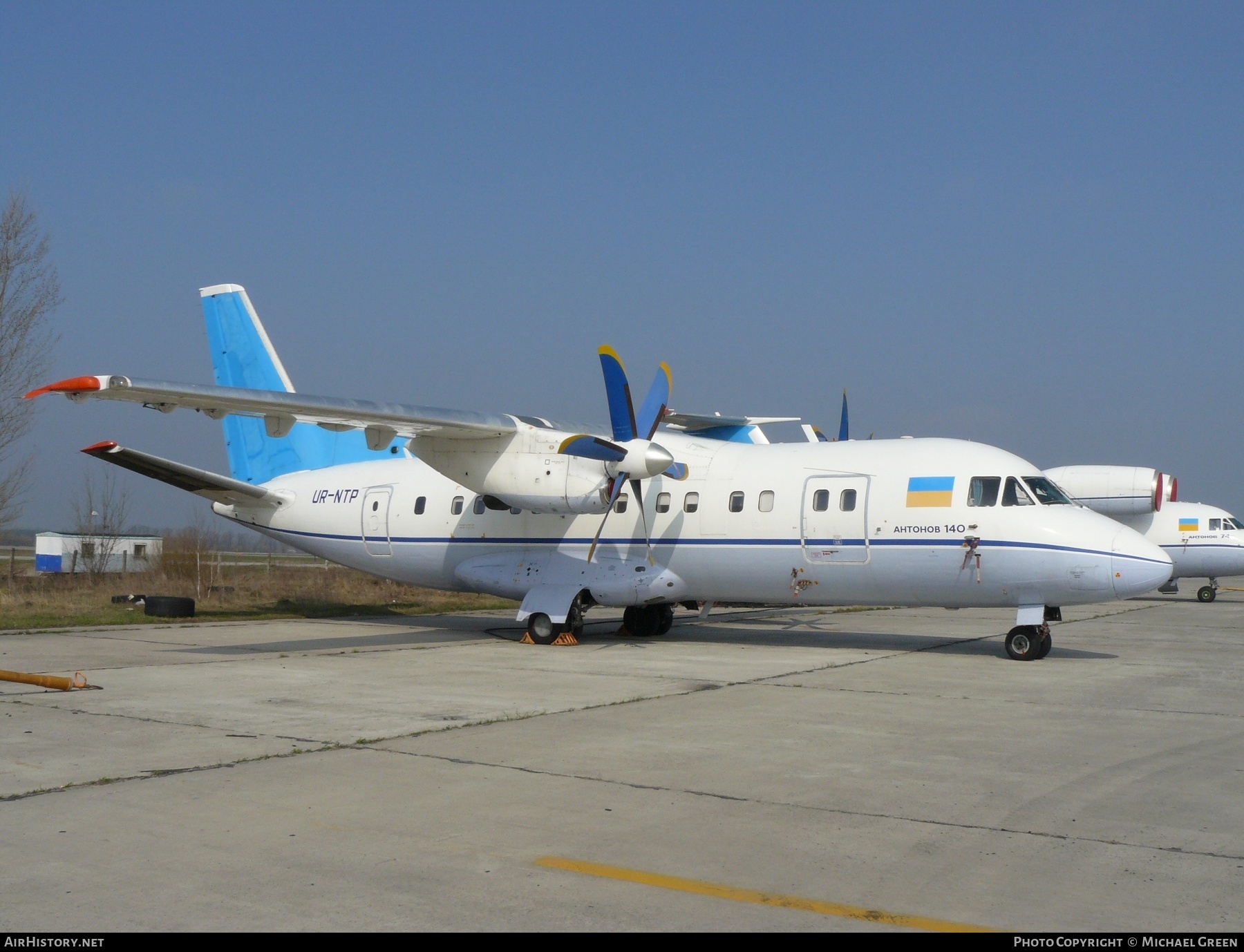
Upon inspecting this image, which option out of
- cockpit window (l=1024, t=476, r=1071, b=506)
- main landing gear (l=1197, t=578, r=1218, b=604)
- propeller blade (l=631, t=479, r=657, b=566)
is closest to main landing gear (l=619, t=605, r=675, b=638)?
propeller blade (l=631, t=479, r=657, b=566)

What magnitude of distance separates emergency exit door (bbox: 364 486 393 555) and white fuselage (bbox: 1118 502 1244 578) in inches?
925

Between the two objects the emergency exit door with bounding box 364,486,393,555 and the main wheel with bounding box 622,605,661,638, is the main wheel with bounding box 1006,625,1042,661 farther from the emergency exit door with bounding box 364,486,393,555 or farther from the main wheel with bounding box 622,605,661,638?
the emergency exit door with bounding box 364,486,393,555

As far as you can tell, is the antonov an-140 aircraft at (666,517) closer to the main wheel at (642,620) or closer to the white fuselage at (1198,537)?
the main wheel at (642,620)

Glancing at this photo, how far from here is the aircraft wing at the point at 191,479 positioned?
18.7 meters

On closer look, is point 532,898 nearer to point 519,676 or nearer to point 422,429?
point 519,676

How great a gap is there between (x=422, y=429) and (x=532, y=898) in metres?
12.6

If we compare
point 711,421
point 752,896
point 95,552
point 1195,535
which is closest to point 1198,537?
point 1195,535

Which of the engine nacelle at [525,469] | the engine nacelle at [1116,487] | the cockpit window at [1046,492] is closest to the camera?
the cockpit window at [1046,492]

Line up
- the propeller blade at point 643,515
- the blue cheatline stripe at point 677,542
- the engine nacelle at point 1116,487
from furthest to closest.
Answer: the engine nacelle at point 1116,487, the propeller blade at point 643,515, the blue cheatline stripe at point 677,542

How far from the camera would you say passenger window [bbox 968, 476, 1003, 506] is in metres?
15.9

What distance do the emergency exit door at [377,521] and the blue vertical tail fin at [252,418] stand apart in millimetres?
1473

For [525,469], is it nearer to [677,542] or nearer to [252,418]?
[677,542]

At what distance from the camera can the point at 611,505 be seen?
1723 cm

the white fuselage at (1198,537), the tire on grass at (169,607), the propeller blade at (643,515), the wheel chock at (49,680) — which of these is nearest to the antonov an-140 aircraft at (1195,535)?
the white fuselage at (1198,537)
